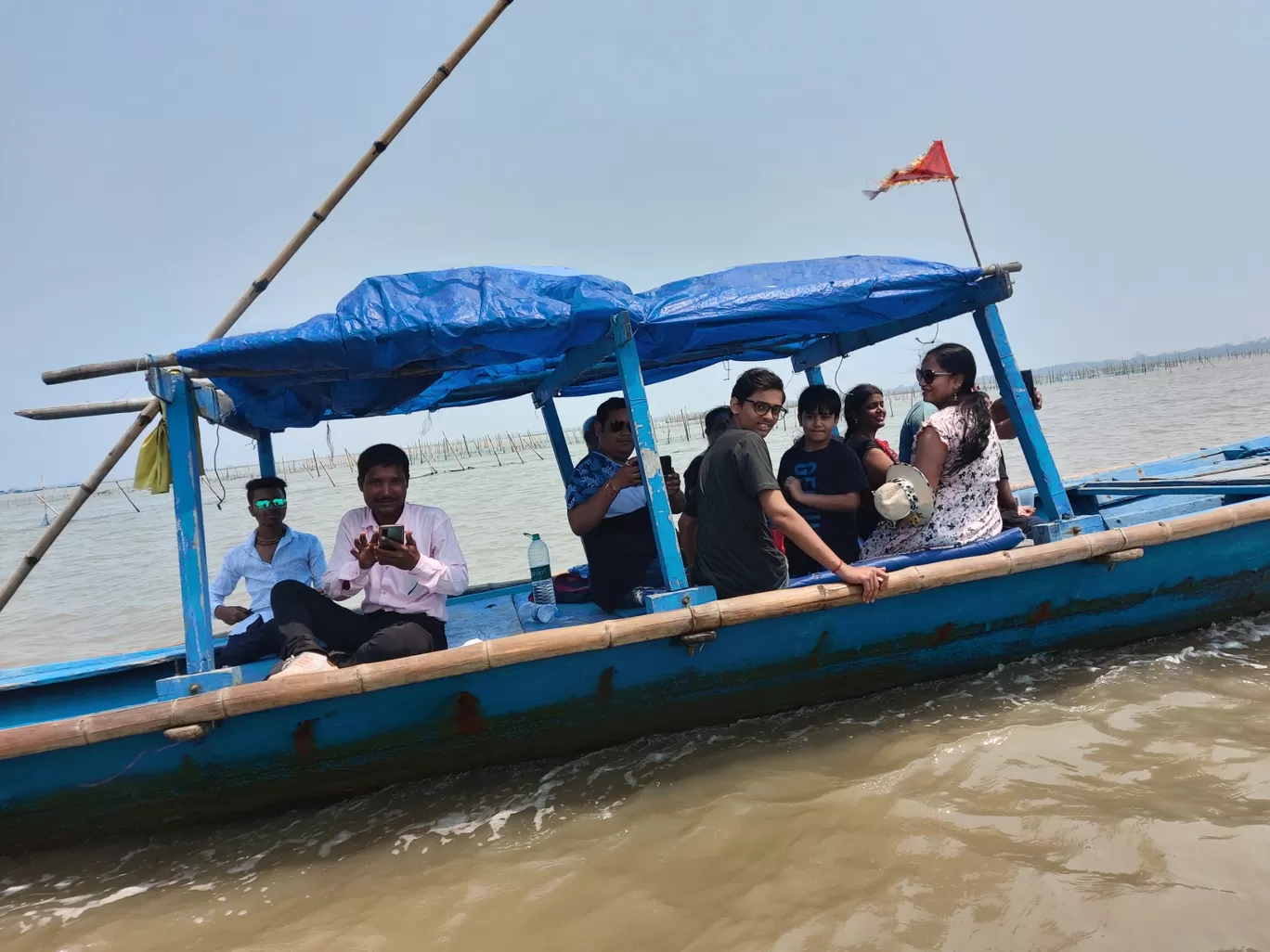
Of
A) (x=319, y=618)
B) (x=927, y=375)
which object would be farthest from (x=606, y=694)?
(x=927, y=375)

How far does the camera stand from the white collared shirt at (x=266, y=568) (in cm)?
446

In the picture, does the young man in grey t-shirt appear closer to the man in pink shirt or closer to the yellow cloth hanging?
the man in pink shirt

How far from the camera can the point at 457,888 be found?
2.69m

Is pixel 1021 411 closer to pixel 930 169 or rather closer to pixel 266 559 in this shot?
pixel 930 169

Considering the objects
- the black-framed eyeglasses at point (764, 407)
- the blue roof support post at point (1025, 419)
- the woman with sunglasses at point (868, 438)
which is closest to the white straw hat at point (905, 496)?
the woman with sunglasses at point (868, 438)

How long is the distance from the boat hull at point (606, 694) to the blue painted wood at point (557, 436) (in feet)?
8.03

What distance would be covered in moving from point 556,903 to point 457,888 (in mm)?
415

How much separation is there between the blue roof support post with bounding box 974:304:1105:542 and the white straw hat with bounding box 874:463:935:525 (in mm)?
895

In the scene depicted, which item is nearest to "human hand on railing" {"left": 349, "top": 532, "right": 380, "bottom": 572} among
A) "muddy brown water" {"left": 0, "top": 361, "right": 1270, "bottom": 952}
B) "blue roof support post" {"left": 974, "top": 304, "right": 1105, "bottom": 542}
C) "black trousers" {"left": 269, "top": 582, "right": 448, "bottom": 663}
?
"black trousers" {"left": 269, "top": 582, "right": 448, "bottom": 663}

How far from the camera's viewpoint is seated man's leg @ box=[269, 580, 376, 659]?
3453 millimetres

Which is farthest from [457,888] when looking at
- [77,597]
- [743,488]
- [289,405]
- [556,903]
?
[77,597]

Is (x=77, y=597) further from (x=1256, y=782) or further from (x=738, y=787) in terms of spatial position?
(x=1256, y=782)

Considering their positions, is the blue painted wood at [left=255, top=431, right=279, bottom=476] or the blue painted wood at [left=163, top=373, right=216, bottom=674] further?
the blue painted wood at [left=255, top=431, right=279, bottom=476]

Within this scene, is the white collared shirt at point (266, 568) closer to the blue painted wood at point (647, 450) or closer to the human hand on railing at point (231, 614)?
the human hand on railing at point (231, 614)
